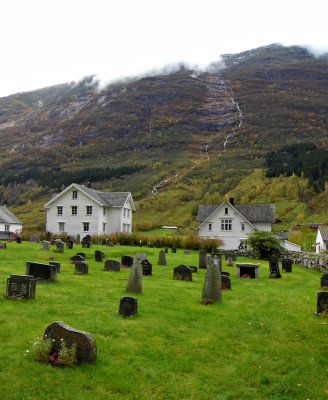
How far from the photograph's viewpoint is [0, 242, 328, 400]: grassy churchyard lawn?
7.39m

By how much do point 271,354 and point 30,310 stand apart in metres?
7.05

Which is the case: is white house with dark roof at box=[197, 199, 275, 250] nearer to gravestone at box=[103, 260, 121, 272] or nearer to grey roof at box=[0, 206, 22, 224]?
gravestone at box=[103, 260, 121, 272]

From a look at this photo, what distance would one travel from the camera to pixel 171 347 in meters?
9.53

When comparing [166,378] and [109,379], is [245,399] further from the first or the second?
[109,379]

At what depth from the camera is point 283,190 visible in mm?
102875

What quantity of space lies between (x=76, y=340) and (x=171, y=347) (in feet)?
8.43

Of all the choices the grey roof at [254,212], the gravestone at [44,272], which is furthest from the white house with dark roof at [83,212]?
the gravestone at [44,272]

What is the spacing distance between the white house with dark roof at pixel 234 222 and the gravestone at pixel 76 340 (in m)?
48.6

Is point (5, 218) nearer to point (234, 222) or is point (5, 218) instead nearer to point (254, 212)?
point (234, 222)

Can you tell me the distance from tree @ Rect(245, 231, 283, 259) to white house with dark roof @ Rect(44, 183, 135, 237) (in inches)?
991

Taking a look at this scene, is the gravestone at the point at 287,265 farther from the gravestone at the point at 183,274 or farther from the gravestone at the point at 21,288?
the gravestone at the point at 21,288

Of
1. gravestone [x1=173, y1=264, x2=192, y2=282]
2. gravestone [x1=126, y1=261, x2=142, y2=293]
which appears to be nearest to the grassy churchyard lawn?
gravestone [x1=126, y1=261, x2=142, y2=293]

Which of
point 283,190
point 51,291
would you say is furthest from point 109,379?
point 283,190

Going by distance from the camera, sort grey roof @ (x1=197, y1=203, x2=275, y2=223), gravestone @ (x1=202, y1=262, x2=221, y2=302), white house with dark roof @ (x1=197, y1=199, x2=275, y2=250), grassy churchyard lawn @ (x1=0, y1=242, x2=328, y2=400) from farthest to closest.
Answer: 1. grey roof @ (x1=197, y1=203, x2=275, y2=223)
2. white house with dark roof @ (x1=197, y1=199, x2=275, y2=250)
3. gravestone @ (x1=202, y1=262, x2=221, y2=302)
4. grassy churchyard lawn @ (x1=0, y1=242, x2=328, y2=400)
